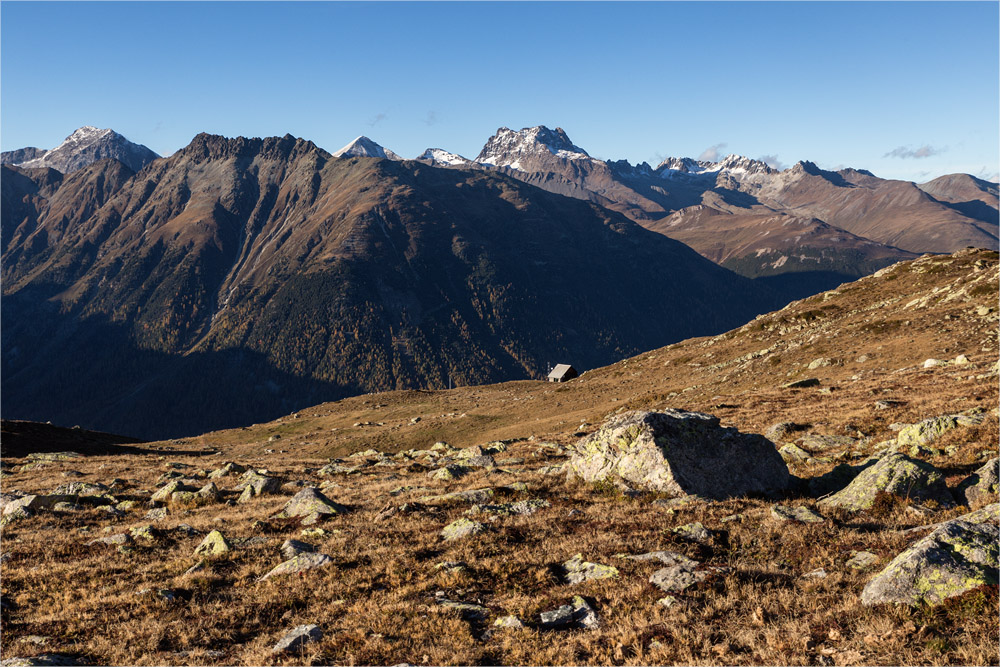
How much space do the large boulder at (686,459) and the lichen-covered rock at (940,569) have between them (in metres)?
9.67

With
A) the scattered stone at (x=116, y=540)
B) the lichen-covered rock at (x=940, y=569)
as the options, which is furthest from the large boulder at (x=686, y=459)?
the scattered stone at (x=116, y=540)

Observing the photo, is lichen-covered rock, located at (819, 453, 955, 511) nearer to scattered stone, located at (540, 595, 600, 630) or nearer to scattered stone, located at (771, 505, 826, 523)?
scattered stone, located at (771, 505, 826, 523)

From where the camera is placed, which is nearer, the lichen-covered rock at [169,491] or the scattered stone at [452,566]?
the scattered stone at [452,566]

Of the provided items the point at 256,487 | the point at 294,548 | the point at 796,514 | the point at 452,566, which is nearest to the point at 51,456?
the point at 256,487

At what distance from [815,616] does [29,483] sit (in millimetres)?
48070

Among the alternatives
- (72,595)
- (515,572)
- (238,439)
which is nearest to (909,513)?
(515,572)

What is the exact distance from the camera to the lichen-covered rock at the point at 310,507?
25356 mm

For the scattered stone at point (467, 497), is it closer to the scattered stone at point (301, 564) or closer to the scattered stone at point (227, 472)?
the scattered stone at point (301, 564)

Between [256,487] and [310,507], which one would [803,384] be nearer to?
[310,507]

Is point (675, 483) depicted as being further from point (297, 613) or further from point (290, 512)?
point (290, 512)

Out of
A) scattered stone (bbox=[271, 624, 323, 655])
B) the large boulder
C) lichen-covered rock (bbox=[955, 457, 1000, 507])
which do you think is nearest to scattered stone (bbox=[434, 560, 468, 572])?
scattered stone (bbox=[271, 624, 323, 655])

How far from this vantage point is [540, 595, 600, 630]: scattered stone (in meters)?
13.2

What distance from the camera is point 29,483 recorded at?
39.9 meters

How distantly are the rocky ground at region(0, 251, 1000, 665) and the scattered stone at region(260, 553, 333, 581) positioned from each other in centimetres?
7
